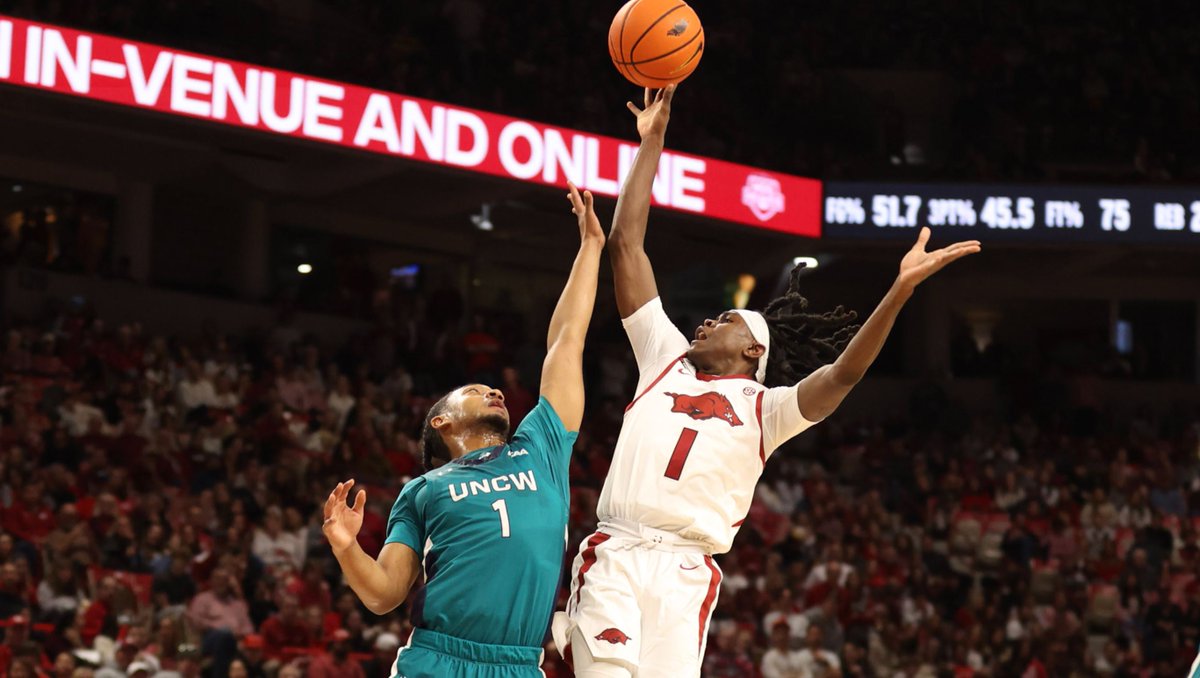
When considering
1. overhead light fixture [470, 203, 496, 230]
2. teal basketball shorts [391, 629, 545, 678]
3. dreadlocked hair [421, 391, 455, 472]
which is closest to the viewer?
teal basketball shorts [391, 629, 545, 678]

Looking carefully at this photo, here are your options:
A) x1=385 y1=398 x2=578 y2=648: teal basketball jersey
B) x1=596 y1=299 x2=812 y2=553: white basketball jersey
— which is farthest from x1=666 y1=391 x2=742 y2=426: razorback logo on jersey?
x1=385 y1=398 x2=578 y2=648: teal basketball jersey

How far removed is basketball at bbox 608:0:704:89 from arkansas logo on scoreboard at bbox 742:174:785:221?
33.6 ft

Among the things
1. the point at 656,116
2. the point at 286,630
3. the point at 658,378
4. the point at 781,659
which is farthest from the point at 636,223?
the point at 781,659

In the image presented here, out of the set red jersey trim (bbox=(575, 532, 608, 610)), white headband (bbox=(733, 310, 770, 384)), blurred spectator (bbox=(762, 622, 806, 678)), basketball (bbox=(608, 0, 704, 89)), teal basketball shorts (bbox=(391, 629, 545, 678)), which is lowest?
blurred spectator (bbox=(762, 622, 806, 678))

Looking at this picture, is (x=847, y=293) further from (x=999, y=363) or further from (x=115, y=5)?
(x=115, y=5)

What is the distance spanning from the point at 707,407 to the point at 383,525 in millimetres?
7815

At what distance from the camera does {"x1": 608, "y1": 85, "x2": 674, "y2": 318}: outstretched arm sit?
18.9 ft

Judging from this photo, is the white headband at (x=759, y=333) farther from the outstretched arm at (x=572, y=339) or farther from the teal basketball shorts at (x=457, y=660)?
the teal basketball shorts at (x=457, y=660)

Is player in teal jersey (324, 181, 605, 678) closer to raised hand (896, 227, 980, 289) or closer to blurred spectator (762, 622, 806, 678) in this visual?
raised hand (896, 227, 980, 289)

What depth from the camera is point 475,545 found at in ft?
15.2

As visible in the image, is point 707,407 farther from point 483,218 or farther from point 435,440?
point 483,218

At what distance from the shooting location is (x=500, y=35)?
18.9 metres

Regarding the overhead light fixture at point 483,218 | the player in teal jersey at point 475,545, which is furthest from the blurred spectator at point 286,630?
the overhead light fixture at point 483,218

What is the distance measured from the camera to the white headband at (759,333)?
564 centimetres
